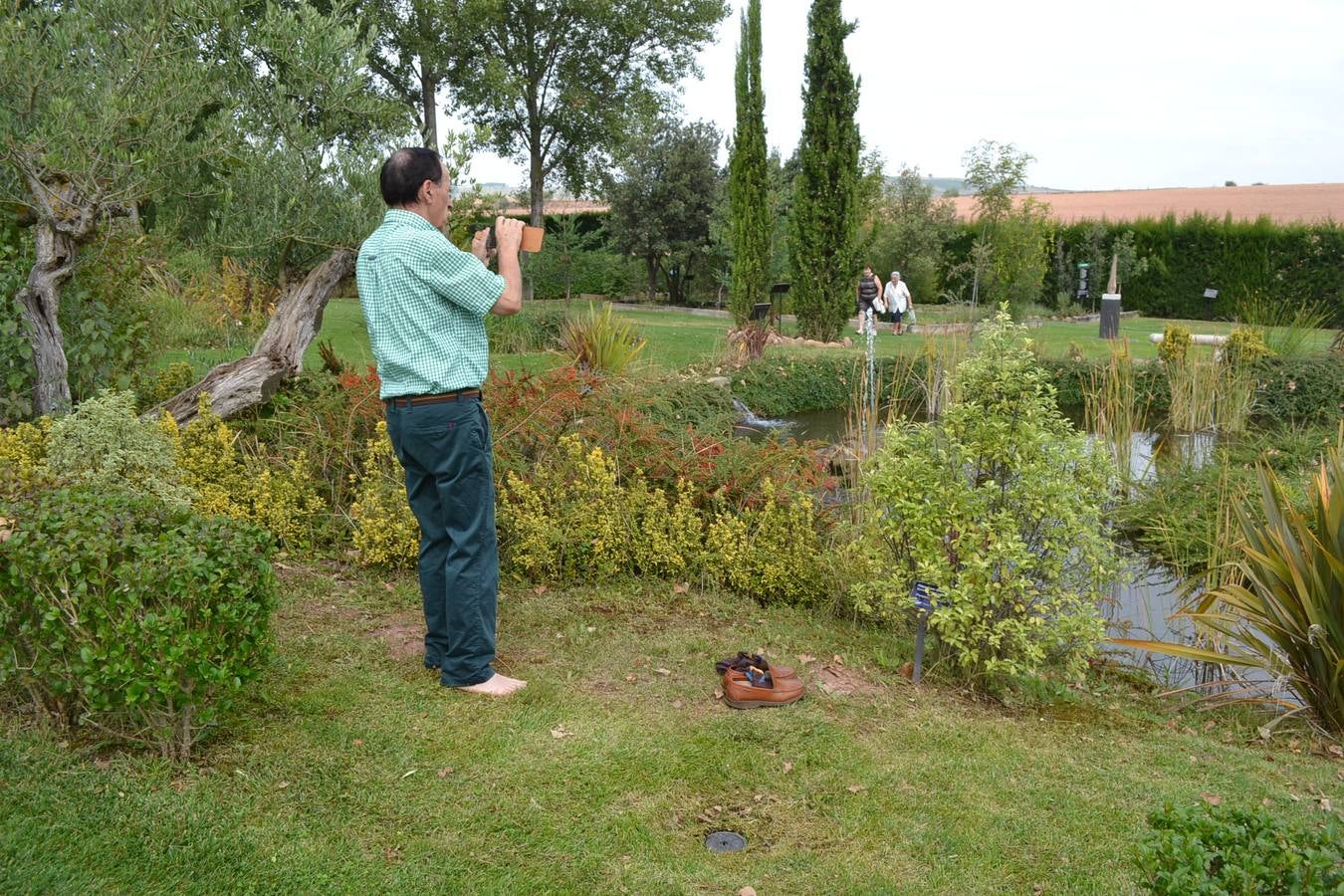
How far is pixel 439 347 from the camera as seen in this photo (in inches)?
141

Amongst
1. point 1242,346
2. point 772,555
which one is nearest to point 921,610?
point 772,555

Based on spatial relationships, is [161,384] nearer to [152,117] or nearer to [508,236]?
[152,117]

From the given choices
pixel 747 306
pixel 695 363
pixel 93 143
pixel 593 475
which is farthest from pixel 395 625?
pixel 747 306

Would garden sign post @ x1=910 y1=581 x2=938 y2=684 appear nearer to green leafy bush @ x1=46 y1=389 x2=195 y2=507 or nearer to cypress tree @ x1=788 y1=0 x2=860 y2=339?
green leafy bush @ x1=46 y1=389 x2=195 y2=507

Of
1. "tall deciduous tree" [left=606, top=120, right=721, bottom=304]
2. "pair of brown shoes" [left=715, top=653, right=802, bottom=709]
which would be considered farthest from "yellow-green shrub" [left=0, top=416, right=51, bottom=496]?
"tall deciduous tree" [left=606, top=120, right=721, bottom=304]

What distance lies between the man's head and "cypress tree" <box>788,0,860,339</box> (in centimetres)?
1563

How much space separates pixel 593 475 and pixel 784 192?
73.8 ft

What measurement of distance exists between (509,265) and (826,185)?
15991 mm

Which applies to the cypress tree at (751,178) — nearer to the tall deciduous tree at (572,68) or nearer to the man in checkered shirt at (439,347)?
the tall deciduous tree at (572,68)

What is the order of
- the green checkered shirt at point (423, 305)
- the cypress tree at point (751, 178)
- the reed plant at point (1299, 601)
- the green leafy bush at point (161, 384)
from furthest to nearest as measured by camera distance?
the cypress tree at point (751, 178) < the green leafy bush at point (161, 384) < the reed plant at point (1299, 601) < the green checkered shirt at point (423, 305)

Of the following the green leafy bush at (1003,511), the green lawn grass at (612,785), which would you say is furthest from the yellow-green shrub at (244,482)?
the green leafy bush at (1003,511)

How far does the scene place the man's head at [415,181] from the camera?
11.8 feet

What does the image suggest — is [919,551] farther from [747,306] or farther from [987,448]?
[747,306]

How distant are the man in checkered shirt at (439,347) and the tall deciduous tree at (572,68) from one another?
21937mm
